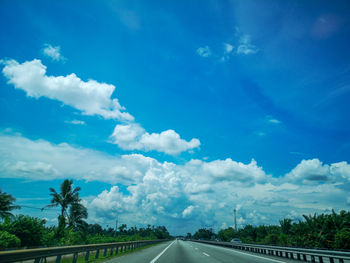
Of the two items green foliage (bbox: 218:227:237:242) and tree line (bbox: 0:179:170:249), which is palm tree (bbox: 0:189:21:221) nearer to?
tree line (bbox: 0:179:170:249)

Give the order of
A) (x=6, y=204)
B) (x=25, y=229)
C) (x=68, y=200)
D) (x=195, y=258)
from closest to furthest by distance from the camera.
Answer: (x=195, y=258)
(x=25, y=229)
(x=6, y=204)
(x=68, y=200)

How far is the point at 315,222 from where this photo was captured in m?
34.0

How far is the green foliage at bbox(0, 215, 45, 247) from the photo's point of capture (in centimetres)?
1953

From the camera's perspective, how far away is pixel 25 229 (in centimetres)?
2006

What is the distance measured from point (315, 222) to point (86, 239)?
35.1 metres

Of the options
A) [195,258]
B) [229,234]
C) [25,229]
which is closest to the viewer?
[195,258]

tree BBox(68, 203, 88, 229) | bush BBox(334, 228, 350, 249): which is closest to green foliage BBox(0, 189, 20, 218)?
tree BBox(68, 203, 88, 229)

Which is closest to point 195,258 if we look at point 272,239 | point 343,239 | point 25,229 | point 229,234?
point 25,229

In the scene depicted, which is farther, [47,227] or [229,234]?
[229,234]

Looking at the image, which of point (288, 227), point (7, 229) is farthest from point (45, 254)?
point (288, 227)

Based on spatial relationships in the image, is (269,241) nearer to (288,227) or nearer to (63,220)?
(288,227)

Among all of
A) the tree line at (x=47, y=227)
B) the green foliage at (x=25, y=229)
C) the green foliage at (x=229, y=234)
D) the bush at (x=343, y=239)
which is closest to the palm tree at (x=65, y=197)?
the tree line at (x=47, y=227)

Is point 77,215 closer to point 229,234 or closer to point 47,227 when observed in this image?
point 47,227

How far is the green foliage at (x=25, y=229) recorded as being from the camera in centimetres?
1953
